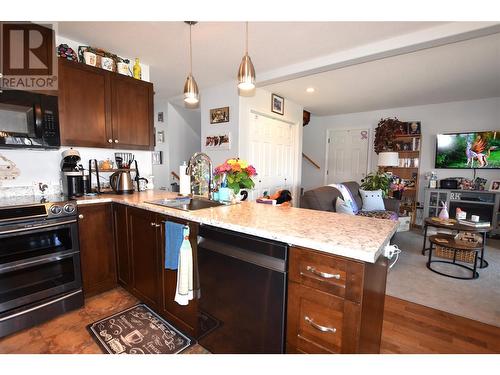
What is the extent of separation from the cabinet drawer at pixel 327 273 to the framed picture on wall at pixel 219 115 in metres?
3.25

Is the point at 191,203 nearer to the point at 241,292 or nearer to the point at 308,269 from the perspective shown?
the point at 241,292

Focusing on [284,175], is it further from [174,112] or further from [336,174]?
[174,112]

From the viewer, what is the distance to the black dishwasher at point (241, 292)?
1.08 meters

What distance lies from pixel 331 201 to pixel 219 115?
2266 millimetres

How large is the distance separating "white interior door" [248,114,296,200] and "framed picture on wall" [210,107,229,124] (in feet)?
1.37

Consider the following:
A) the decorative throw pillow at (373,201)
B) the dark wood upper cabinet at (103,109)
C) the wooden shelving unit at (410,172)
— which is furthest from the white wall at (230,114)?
the wooden shelving unit at (410,172)

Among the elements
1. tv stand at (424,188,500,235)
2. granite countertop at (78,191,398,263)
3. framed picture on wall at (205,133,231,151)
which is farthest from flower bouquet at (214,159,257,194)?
tv stand at (424,188,500,235)

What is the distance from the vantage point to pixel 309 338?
39.5 inches

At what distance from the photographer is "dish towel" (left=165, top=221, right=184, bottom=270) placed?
1478 mm

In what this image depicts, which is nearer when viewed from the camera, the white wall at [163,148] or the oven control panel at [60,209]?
the oven control panel at [60,209]

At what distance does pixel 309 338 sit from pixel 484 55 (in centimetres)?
365

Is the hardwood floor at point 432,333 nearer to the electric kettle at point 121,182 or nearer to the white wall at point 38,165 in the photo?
the electric kettle at point 121,182

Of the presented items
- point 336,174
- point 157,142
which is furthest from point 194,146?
point 336,174

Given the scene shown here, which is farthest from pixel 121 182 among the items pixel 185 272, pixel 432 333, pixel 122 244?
pixel 432 333
